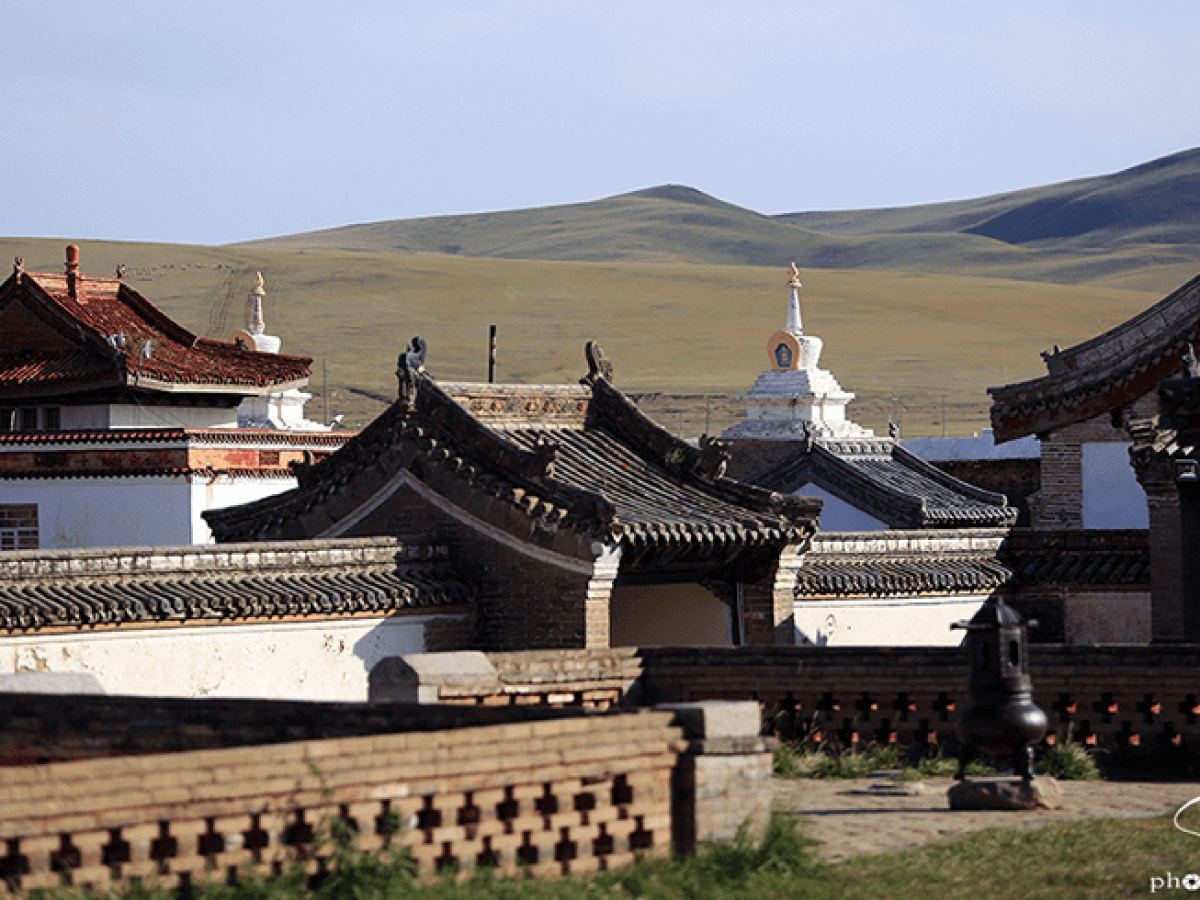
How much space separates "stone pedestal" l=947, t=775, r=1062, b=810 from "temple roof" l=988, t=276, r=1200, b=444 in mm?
16090

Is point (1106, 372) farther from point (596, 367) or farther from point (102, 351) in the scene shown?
point (102, 351)

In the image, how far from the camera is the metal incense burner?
1370 centimetres

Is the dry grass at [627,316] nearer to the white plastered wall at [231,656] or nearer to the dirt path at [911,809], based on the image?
the white plastered wall at [231,656]

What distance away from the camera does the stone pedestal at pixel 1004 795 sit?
13.7 metres

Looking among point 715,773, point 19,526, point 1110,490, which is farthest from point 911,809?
point 19,526

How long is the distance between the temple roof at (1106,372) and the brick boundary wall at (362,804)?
1989cm

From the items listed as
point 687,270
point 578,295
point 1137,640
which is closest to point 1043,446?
point 1137,640

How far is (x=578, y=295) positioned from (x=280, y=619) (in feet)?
441

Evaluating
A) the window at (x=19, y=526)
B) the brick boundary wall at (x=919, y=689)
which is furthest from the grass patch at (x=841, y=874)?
the window at (x=19, y=526)

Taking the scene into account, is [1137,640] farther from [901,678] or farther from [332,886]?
[332,886]

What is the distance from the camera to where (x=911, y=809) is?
13.9 metres

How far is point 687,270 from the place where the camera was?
17012 centimetres

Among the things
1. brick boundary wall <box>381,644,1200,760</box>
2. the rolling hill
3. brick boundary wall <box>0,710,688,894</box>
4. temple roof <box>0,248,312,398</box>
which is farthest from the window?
the rolling hill

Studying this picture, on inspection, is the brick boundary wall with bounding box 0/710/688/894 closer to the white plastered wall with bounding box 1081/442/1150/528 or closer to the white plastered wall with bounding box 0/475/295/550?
the white plastered wall with bounding box 1081/442/1150/528
